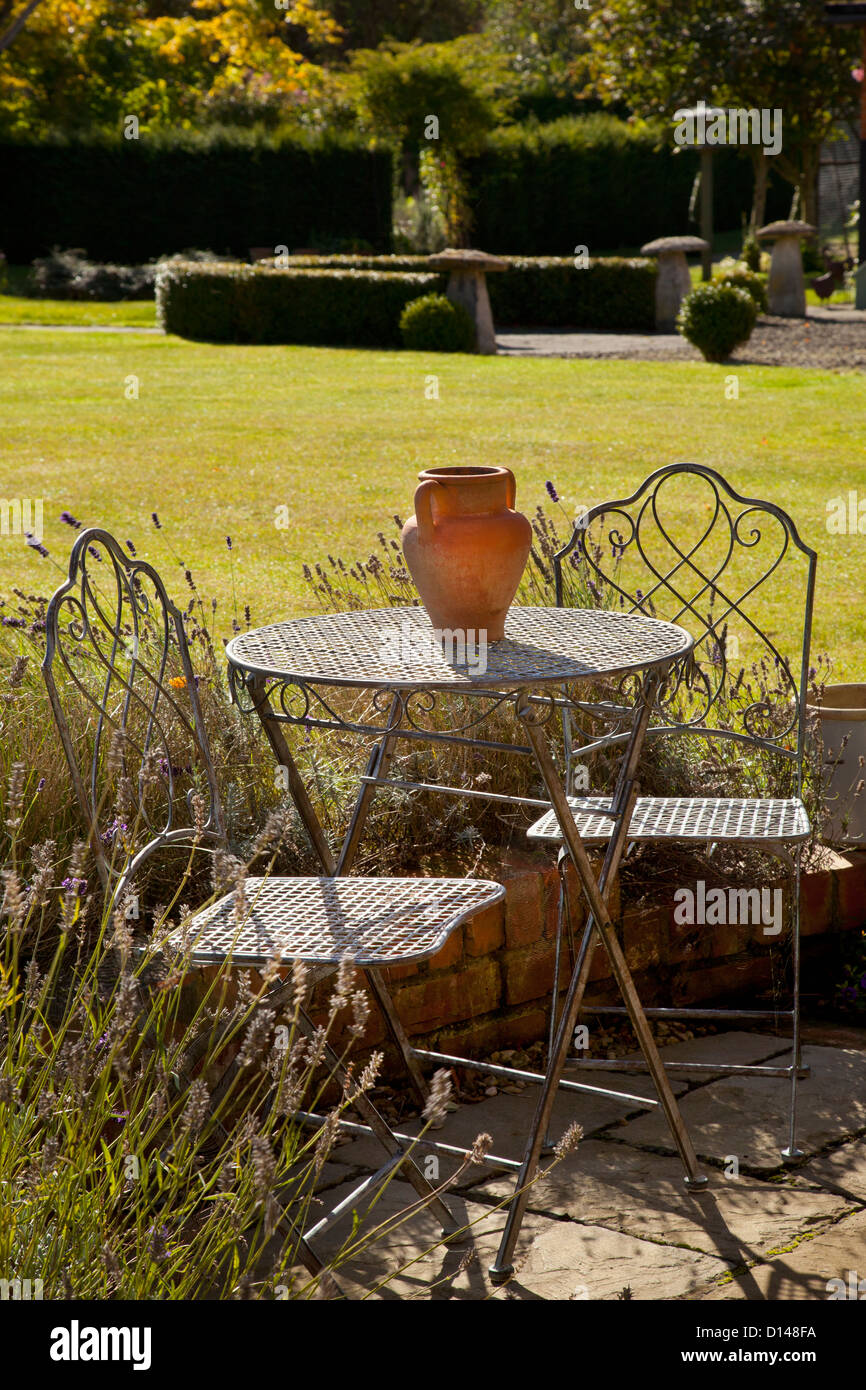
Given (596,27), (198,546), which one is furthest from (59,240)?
(198,546)

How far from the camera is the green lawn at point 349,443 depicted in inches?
304

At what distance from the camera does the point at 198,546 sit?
7848 millimetres

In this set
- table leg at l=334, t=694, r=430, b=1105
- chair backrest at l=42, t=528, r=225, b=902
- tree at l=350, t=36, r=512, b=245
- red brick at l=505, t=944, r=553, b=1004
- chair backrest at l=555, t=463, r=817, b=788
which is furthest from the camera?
tree at l=350, t=36, r=512, b=245

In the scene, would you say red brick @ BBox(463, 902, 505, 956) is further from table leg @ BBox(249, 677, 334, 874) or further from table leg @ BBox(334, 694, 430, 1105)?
table leg @ BBox(249, 677, 334, 874)

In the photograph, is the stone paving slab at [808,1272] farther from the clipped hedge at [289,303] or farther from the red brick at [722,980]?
the clipped hedge at [289,303]

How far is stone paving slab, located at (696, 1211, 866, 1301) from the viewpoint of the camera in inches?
90.8

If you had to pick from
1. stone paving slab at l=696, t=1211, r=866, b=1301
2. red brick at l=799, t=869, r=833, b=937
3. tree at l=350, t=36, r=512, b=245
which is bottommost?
stone paving slab at l=696, t=1211, r=866, b=1301

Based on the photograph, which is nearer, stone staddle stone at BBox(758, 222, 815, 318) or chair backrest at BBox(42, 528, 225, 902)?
chair backrest at BBox(42, 528, 225, 902)

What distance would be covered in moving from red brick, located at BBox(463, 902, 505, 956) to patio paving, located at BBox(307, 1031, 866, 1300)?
1.04ft

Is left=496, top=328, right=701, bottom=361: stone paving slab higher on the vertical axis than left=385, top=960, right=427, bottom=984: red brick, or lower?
higher

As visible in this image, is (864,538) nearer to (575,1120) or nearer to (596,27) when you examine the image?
(575,1120)

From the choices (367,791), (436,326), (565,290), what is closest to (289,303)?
(436,326)

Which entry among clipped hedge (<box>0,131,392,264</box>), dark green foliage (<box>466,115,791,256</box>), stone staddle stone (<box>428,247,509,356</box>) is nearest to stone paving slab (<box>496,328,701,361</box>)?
stone staddle stone (<box>428,247,509,356</box>)
